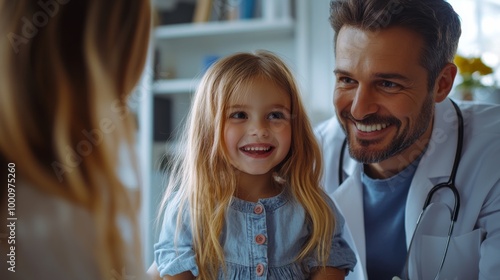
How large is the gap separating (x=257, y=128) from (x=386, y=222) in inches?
15.6

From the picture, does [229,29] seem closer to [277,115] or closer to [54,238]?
[277,115]

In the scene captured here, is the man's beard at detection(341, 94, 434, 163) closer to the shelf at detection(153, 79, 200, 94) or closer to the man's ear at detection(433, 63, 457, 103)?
the man's ear at detection(433, 63, 457, 103)

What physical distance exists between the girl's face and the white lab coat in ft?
0.79

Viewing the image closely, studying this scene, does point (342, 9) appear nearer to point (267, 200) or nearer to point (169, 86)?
point (267, 200)

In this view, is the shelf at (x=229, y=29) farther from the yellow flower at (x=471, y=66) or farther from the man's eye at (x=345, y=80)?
the man's eye at (x=345, y=80)

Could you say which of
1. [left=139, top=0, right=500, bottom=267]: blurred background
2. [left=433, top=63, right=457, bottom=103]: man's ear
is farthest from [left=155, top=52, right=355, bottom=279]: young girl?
[left=139, top=0, right=500, bottom=267]: blurred background

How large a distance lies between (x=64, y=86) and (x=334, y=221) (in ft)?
1.36

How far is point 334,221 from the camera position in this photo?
2.48 feet

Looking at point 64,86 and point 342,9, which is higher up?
point 342,9

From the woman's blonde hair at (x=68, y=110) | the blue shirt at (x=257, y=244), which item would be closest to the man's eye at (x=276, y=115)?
the blue shirt at (x=257, y=244)

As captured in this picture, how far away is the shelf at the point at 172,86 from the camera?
1866 millimetres

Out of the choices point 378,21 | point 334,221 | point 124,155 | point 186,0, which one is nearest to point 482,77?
point 378,21

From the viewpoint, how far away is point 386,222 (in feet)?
3.20

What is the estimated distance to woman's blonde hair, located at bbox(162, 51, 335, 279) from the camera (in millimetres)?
692
